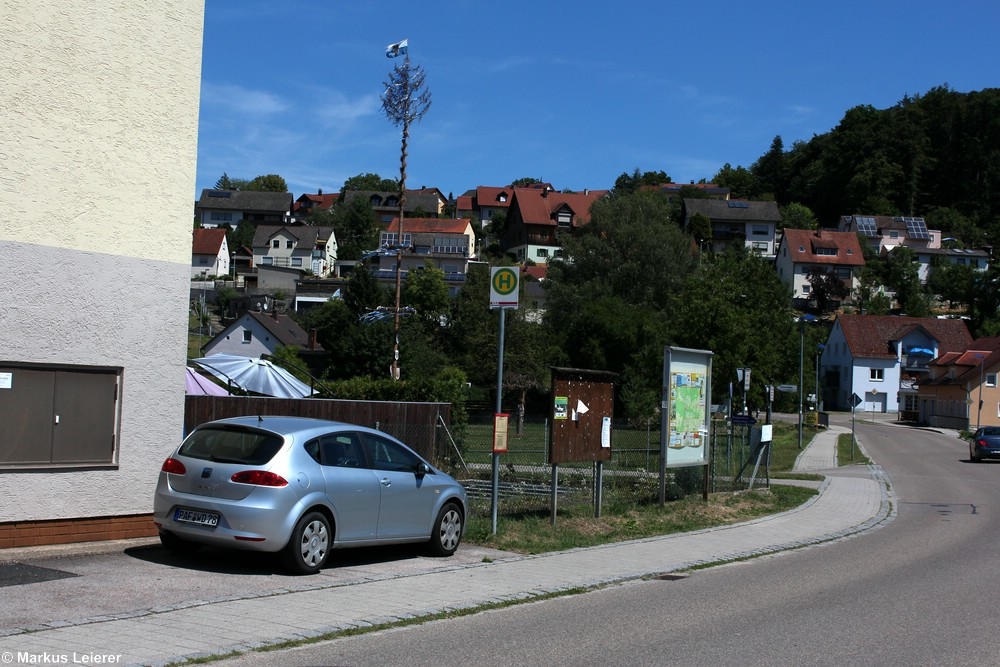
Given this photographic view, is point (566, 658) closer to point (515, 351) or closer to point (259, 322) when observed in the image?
point (515, 351)

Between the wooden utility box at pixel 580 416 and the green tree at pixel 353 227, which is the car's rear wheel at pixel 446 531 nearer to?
the wooden utility box at pixel 580 416

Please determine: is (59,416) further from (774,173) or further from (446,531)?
(774,173)

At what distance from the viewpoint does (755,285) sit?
58.3 m

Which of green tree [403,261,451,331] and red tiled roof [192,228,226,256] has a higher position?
red tiled roof [192,228,226,256]

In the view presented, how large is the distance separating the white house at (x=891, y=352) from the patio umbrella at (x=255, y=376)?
73.7m

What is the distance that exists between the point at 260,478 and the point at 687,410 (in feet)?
32.8

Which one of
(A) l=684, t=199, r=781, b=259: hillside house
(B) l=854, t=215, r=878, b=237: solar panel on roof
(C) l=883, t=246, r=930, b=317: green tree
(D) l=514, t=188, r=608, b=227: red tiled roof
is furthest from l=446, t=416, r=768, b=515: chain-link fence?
(B) l=854, t=215, r=878, b=237: solar panel on roof

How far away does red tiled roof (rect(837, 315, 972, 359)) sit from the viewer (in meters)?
90.6

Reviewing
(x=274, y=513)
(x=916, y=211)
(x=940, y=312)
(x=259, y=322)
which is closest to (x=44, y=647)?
(x=274, y=513)

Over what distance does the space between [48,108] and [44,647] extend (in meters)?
6.00

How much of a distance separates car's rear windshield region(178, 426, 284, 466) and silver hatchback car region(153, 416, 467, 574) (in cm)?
1

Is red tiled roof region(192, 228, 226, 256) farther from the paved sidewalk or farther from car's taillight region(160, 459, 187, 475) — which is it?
car's taillight region(160, 459, 187, 475)

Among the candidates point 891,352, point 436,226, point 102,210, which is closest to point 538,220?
point 436,226

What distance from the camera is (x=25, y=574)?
912 cm
